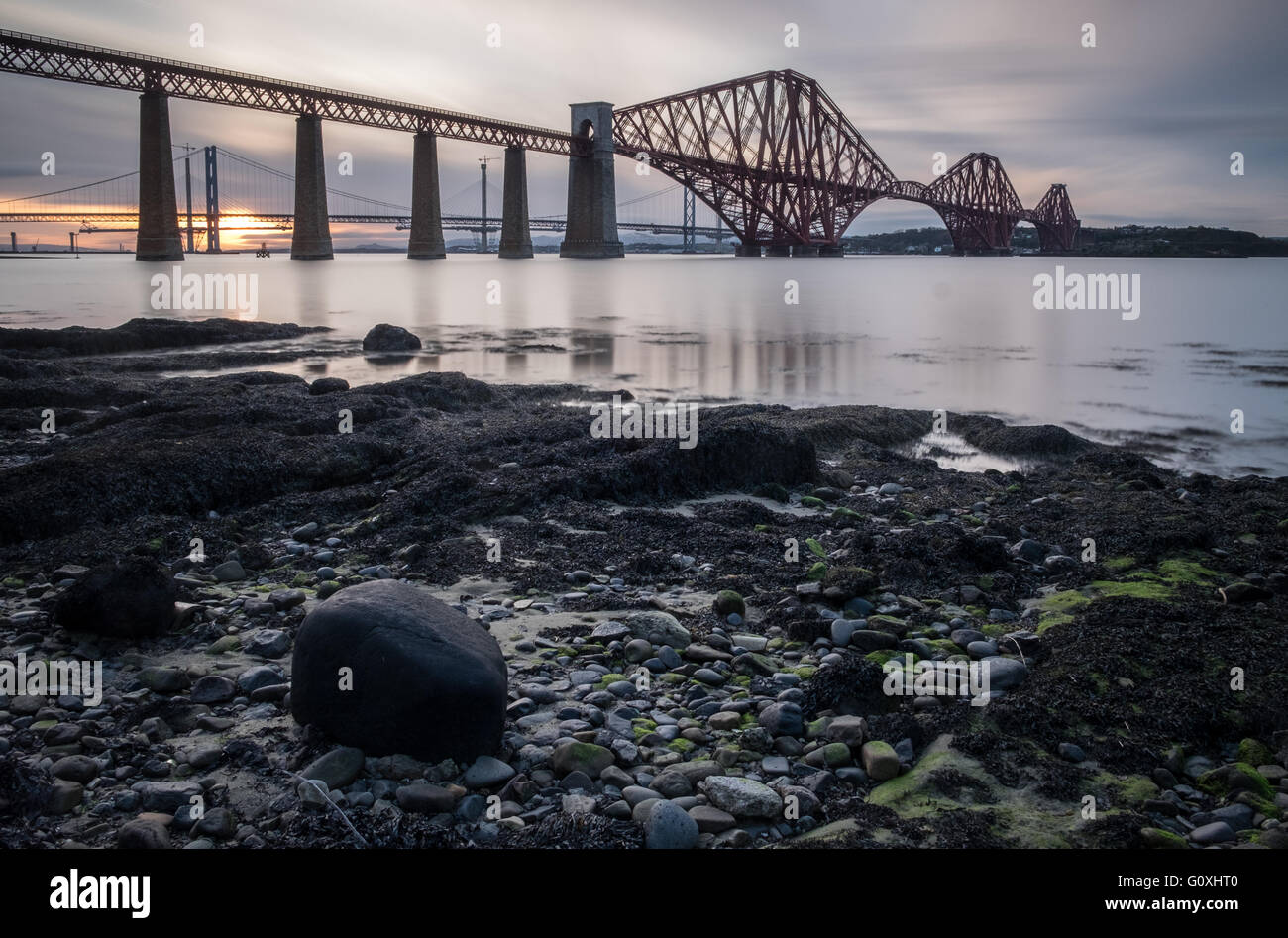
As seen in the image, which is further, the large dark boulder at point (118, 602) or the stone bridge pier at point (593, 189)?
the stone bridge pier at point (593, 189)

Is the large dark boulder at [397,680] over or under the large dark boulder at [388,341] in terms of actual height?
under

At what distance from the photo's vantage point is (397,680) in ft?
10.0

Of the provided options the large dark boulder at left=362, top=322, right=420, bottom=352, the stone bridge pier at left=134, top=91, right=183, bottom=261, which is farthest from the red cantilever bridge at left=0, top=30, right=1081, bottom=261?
the large dark boulder at left=362, top=322, right=420, bottom=352

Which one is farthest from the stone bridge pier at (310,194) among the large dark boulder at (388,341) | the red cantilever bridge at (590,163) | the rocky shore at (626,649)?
the rocky shore at (626,649)

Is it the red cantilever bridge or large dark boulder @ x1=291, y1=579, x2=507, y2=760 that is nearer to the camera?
large dark boulder @ x1=291, y1=579, x2=507, y2=760

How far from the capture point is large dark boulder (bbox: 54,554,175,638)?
3.98 metres

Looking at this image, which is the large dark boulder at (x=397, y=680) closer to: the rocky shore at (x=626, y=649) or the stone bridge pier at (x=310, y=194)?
the rocky shore at (x=626, y=649)

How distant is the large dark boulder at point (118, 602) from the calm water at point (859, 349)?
370 inches

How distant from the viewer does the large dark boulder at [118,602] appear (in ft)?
13.0

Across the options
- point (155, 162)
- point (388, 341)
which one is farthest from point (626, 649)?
point (155, 162)

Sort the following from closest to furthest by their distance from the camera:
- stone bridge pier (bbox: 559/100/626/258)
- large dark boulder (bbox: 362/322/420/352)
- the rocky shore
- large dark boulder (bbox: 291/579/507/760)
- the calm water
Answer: the rocky shore → large dark boulder (bbox: 291/579/507/760) → the calm water → large dark boulder (bbox: 362/322/420/352) → stone bridge pier (bbox: 559/100/626/258)

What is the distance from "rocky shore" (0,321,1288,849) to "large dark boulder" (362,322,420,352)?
10699mm

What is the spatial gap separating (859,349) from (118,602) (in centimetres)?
1878

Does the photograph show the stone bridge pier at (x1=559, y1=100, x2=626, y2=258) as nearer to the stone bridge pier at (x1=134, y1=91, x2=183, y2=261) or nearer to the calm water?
the stone bridge pier at (x1=134, y1=91, x2=183, y2=261)
